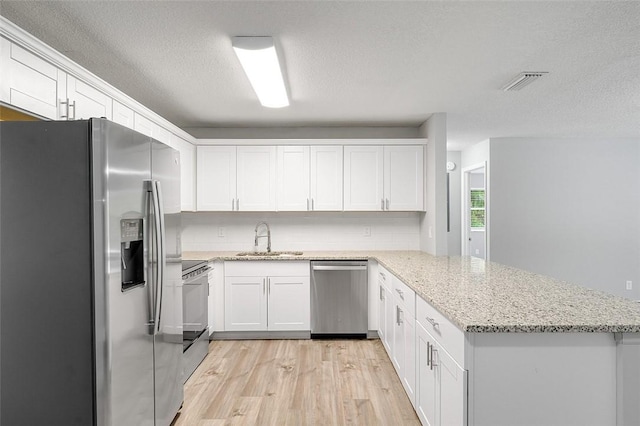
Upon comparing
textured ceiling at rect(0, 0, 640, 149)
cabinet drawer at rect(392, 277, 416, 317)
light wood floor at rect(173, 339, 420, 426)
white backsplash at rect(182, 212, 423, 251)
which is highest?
A: textured ceiling at rect(0, 0, 640, 149)

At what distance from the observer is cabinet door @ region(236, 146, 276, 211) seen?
435 centimetres

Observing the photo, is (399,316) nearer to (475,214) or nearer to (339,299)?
(339,299)

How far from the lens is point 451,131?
4949mm

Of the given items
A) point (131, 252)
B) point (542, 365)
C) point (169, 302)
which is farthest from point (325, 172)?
point (542, 365)

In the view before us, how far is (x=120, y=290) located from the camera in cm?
173

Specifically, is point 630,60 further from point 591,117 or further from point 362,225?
point 362,225

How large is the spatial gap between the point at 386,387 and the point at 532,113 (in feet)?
10.7

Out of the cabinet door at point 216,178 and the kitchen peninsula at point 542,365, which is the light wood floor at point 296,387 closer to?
the kitchen peninsula at point 542,365

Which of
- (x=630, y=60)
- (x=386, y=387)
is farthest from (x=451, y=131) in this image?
(x=386, y=387)

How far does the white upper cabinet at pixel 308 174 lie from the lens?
435 cm

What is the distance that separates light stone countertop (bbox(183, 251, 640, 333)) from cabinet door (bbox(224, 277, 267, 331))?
5.42ft

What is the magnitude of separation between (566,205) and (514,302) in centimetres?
461

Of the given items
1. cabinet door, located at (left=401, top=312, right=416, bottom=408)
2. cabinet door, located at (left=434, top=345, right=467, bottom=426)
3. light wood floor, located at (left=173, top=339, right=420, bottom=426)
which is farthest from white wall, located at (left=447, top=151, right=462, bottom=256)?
cabinet door, located at (left=434, top=345, right=467, bottom=426)

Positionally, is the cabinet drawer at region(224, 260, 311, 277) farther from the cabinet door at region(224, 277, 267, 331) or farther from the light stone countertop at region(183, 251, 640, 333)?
the light stone countertop at region(183, 251, 640, 333)
